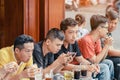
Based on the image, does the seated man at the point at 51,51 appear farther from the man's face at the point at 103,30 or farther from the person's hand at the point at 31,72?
the man's face at the point at 103,30

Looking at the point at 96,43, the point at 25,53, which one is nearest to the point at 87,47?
the point at 96,43

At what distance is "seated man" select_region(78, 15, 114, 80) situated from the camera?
11.5 ft

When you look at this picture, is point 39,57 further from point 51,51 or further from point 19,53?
point 19,53

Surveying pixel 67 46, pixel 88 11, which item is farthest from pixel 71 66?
pixel 88 11

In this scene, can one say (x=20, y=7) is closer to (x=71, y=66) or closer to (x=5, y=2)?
(x=5, y=2)

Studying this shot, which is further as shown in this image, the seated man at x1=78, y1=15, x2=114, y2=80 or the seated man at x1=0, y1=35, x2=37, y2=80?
the seated man at x1=78, y1=15, x2=114, y2=80

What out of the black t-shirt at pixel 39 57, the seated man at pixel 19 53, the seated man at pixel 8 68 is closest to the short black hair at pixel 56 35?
the black t-shirt at pixel 39 57

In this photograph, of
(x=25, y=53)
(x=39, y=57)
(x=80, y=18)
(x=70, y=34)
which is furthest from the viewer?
(x=80, y=18)

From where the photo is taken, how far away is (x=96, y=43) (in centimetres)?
369

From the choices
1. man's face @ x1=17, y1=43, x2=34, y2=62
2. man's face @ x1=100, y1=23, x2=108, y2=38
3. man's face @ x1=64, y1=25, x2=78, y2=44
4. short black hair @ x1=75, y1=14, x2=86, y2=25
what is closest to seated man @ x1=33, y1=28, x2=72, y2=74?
man's face @ x1=64, y1=25, x2=78, y2=44

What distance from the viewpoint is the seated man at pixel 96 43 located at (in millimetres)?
3500

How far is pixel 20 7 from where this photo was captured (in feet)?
11.7

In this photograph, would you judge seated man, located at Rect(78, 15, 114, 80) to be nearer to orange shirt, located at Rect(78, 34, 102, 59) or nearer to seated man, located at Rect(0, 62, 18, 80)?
orange shirt, located at Rect(78, 34, 102, 59)

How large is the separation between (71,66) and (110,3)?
8.03ft
